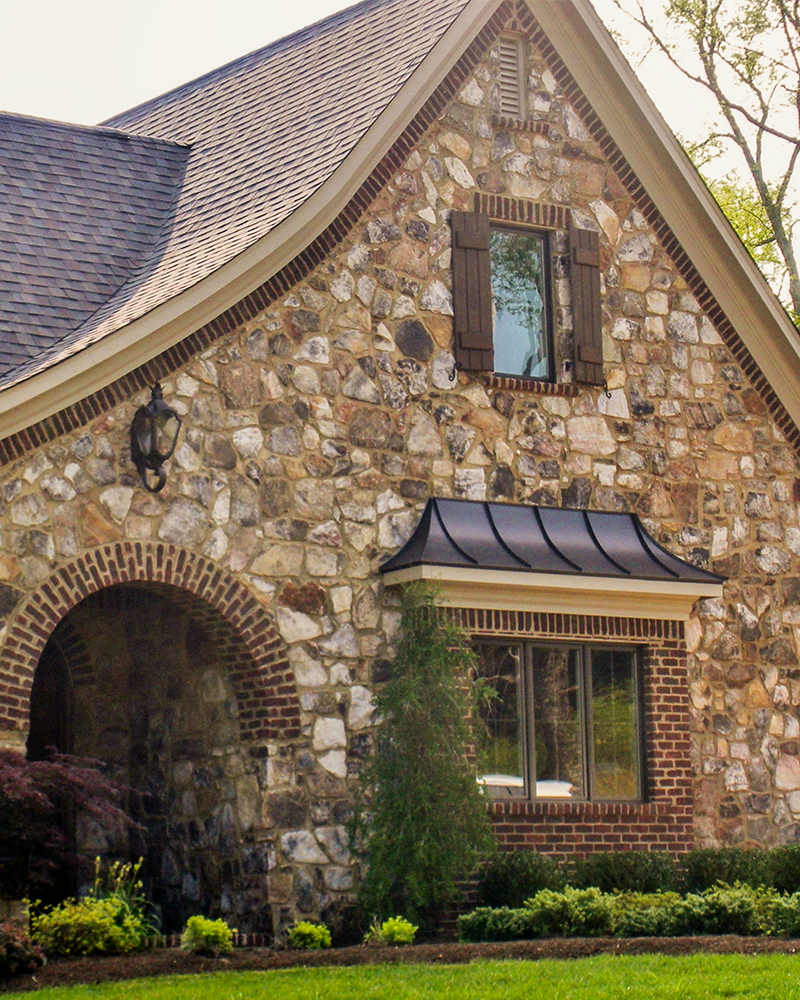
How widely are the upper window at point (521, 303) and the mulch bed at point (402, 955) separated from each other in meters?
5.95

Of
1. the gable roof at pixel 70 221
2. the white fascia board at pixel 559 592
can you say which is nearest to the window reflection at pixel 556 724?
Result: the white fascia board at pixel 559 592

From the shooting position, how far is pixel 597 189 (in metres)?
16.1

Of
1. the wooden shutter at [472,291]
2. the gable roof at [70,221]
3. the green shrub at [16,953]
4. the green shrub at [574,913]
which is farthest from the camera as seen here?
the wooden shutter at [472,291]

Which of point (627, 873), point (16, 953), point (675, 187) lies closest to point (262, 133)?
point (675, 187)

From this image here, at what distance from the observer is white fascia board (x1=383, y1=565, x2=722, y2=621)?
13938mm

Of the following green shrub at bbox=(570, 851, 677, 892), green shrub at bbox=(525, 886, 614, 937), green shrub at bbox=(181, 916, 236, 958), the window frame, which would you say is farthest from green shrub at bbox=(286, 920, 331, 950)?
the window frame

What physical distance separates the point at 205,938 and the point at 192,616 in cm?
302

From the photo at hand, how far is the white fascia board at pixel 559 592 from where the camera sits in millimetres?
13938

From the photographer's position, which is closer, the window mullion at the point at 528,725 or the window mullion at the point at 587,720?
the window mullion at the point at 528,725

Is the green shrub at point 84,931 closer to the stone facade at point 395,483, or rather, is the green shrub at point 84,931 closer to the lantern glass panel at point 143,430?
the stone facade at point 395,483

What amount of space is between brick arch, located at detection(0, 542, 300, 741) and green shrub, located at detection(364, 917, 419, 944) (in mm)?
1856

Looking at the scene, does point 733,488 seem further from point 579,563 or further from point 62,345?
point 62,345

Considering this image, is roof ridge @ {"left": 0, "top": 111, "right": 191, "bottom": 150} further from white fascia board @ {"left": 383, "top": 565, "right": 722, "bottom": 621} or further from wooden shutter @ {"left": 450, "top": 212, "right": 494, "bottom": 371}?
white fascia board @ {"left": 383, "top": 565, "right": 722, "bottom": 621}

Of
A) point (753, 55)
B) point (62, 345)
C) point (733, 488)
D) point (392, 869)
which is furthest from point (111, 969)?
point (753, 55)
